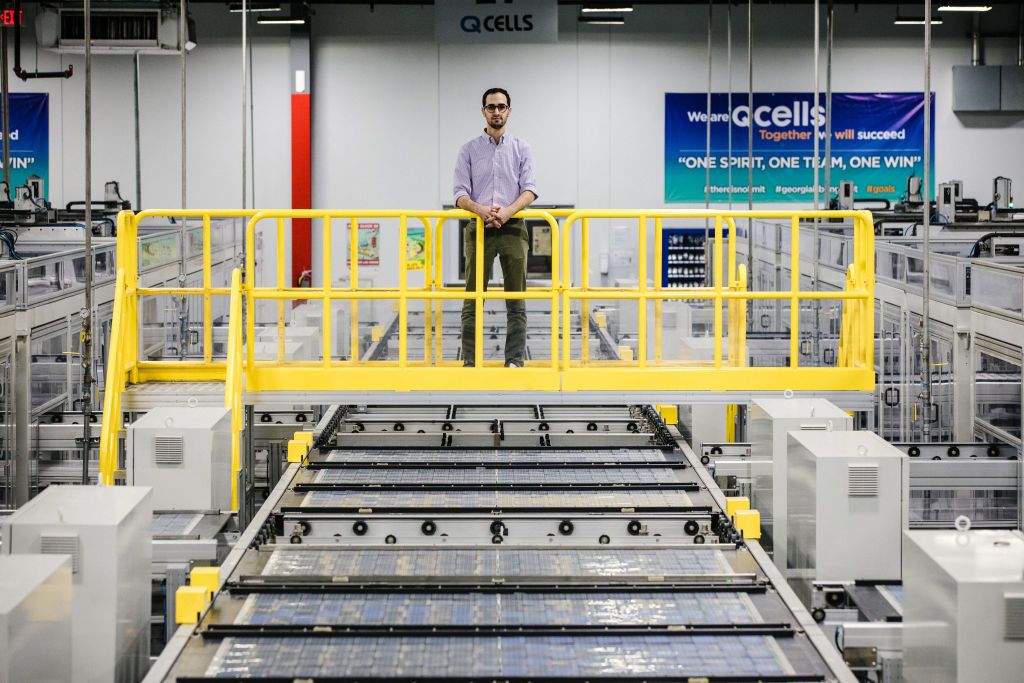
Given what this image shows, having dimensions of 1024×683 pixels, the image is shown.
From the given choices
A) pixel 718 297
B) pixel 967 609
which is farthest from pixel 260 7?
pixel 967 609

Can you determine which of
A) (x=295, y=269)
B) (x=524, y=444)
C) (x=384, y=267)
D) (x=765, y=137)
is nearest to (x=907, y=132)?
(x=765, y=137)

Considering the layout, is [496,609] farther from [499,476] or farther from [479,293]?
[479,293]

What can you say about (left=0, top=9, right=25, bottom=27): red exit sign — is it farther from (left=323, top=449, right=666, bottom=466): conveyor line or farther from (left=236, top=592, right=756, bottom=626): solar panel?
(left=236, top=592, right=756, bottom=626): solar panel

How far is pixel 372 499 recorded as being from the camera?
6594mm

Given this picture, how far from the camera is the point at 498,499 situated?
21.6 ft

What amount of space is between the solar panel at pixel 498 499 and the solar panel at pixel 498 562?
52 centimetres

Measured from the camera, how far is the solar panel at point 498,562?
5.39 metres

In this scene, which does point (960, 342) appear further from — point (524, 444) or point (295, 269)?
point (295, 269)

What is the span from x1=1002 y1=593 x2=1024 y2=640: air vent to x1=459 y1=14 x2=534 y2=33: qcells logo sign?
1254 cm

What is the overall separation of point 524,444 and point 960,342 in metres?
3.10

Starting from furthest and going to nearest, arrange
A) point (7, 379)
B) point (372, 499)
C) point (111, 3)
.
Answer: point (111, 3), point (7, 379), point (372, 499)

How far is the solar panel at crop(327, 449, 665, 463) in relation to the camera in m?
7.46

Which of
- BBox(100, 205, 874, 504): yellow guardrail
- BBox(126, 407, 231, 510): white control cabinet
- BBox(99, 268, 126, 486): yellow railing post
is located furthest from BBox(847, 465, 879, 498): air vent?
BBox(99, 268, 126, 486): yellow railing post

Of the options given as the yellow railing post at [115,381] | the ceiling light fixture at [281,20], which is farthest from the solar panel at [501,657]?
the ceiling light fixture at [281,20]
